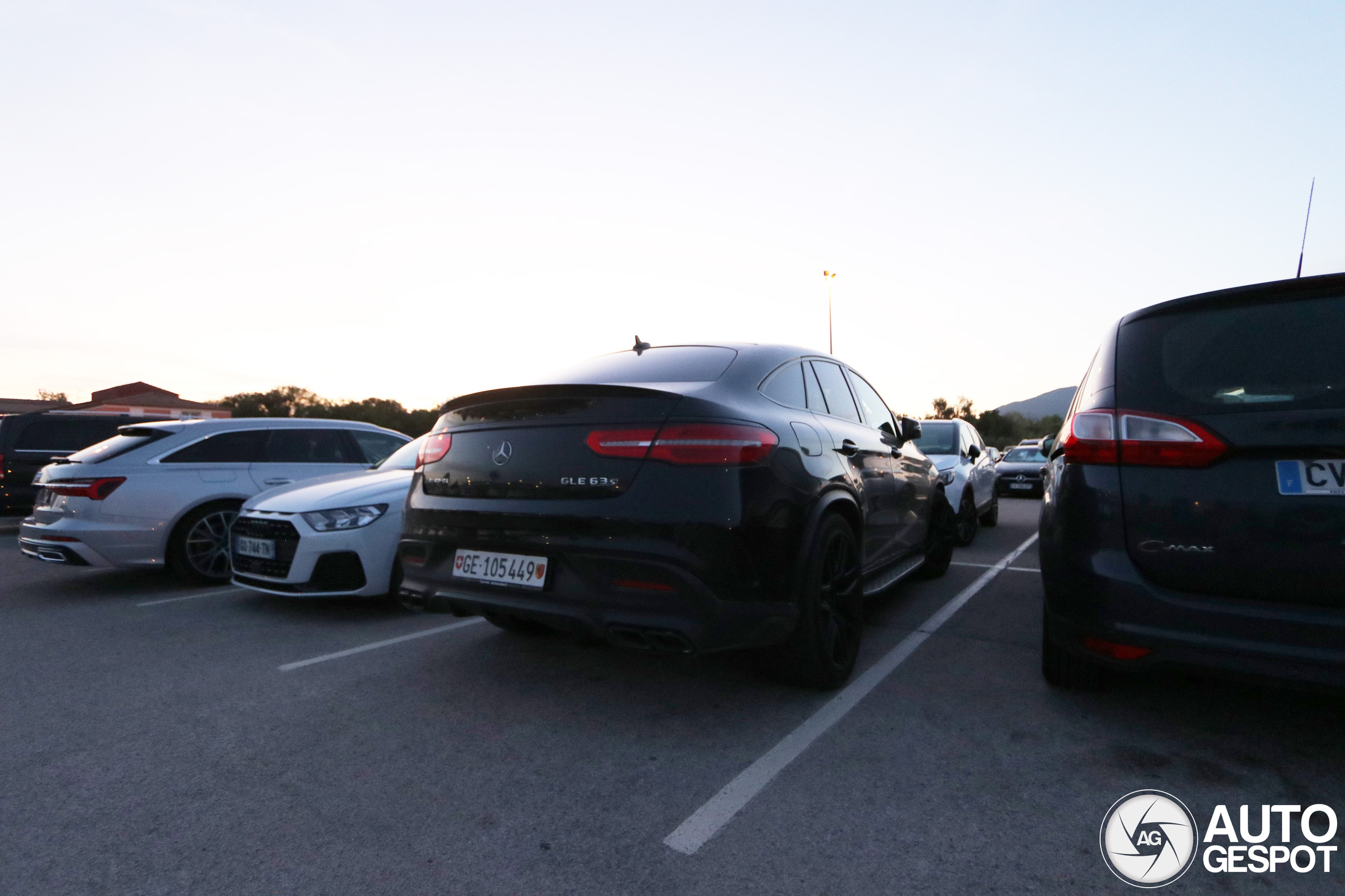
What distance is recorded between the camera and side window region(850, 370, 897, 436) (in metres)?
4.57

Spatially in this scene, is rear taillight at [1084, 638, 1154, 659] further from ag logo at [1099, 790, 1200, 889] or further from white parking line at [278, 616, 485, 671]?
white parking line at [278, 616, 485, 671]

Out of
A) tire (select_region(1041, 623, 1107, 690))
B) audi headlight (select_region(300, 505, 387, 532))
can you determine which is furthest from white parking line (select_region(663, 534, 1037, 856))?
audi headlight (select_region(300, 505, 387, 532))

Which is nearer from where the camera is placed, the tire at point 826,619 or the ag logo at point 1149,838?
the ag logo at point 1149,838

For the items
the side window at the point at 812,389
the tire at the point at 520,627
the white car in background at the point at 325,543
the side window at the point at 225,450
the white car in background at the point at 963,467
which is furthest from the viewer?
the white car in background at the point at 963,467

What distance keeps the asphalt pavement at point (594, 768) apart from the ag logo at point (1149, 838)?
0.15ft

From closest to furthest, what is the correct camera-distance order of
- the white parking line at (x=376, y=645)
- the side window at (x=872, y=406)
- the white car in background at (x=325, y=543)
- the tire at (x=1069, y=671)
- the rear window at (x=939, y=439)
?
the tire at (x=1069, y=671)
the white parking line at (x=376, y=645)
the side window at (x=872, y=406)
the white car in background at (x=325, y=543)
the rear window at (x=939, y=439)

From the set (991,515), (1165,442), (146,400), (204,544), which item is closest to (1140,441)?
(1165,442)

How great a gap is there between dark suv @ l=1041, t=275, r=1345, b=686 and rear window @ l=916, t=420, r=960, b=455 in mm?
5594

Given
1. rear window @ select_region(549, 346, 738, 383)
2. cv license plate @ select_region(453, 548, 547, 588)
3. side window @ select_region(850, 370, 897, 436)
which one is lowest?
cv license plate @ select_region(453, 548, 547, 588)

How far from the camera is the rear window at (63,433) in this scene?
32.0 feet

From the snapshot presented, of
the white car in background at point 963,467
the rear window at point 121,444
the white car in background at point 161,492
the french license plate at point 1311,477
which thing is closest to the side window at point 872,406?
the french license plate at point 1311,477

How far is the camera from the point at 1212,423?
247cm

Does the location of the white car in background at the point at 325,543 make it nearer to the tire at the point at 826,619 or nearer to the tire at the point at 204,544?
the tire at the point at 204,544

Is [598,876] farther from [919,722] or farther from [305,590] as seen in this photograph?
[305,590]
